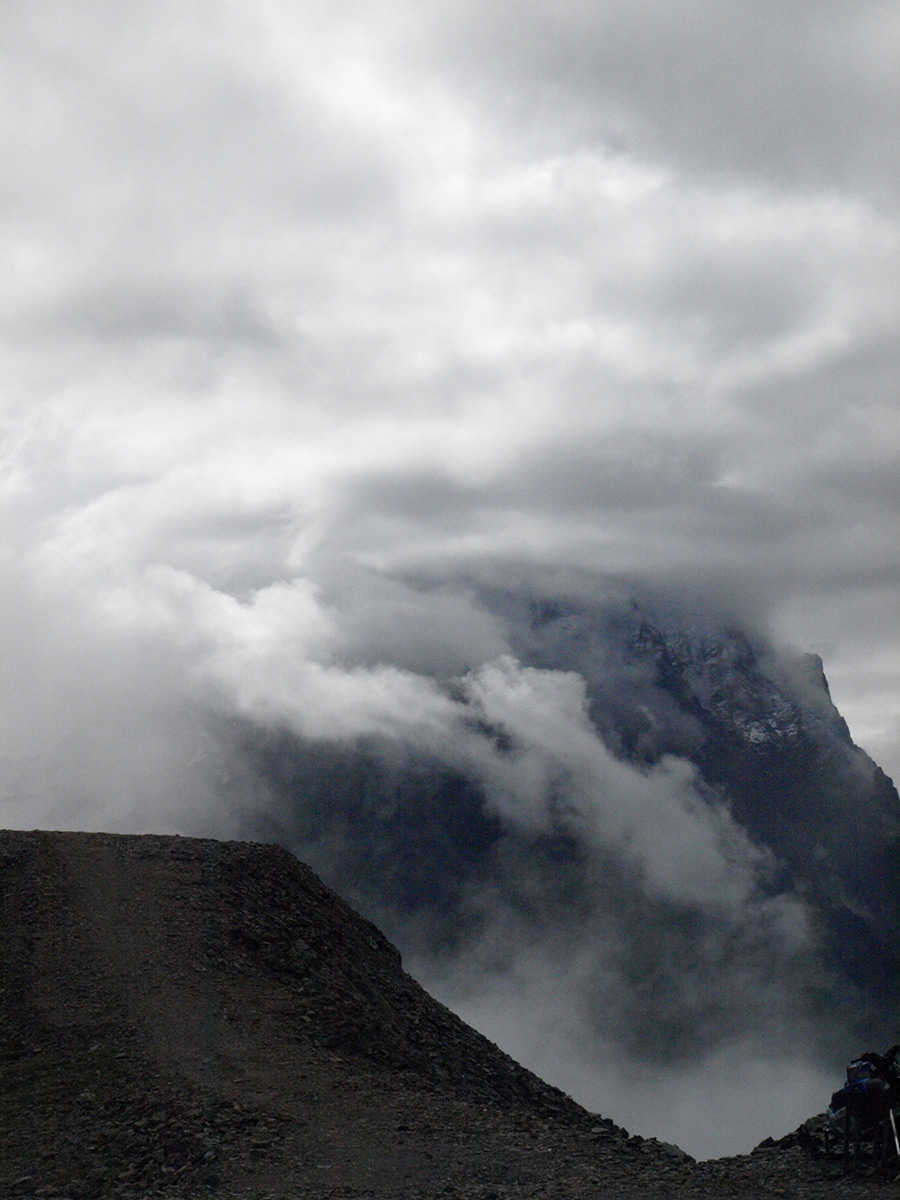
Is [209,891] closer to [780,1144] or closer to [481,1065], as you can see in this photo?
[481,1065]

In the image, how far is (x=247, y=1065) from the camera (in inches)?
1211

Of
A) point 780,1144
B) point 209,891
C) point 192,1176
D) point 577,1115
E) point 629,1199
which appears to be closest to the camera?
point 629,1199

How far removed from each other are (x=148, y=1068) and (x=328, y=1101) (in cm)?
506

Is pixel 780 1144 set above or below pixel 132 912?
below

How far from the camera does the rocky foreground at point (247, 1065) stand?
972 inches

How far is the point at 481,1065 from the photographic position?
37.5 metres

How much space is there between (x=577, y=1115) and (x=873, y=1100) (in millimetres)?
15085

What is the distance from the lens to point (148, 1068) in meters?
30.0

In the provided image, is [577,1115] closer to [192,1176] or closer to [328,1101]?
[328,1101]

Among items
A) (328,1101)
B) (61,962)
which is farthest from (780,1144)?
(61,962)

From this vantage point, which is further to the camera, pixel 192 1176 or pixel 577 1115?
pixel 577 1115

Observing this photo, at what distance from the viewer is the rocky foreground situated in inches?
972

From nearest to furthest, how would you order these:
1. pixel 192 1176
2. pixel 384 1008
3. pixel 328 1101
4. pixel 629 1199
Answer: pixel 629 1199 → pixel 192 1176 → pixel 328 1101 → pixel 384 1008

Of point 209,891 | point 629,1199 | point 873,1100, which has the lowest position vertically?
point 629,1199
